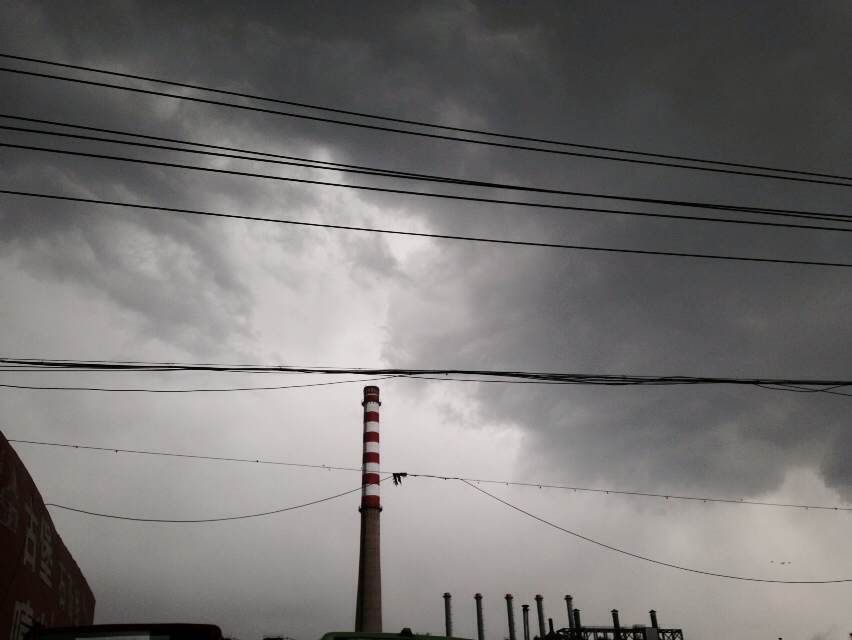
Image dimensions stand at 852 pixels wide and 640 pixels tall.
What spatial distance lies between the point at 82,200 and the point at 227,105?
2448 mm

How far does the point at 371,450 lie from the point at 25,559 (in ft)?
48.8

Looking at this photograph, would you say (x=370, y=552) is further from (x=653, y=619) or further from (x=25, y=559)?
(x=653, y=619)

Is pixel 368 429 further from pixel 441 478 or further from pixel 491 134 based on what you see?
pixel 491 134

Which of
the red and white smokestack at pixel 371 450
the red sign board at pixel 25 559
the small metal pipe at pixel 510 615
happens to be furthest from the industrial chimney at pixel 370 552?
the small metal pipe at pixel 510 615

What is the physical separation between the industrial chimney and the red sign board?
35.3 ft

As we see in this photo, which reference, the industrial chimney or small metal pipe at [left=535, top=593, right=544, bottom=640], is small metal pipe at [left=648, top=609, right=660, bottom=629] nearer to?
small metal pipe at [left=535, top=593, right=544, bottom=640]

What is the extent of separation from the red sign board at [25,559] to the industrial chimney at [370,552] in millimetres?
10773

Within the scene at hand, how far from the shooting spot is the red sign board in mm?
8531

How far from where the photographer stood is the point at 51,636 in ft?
17.1

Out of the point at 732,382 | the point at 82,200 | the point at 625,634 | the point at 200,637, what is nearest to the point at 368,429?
the point at 732,382

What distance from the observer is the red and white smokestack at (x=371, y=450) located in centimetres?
2275

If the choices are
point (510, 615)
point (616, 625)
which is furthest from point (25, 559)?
point (510, 615)

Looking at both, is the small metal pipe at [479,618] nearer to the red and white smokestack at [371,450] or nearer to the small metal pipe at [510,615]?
the small metal pipe at [510,615]

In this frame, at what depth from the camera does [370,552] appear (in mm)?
21922
